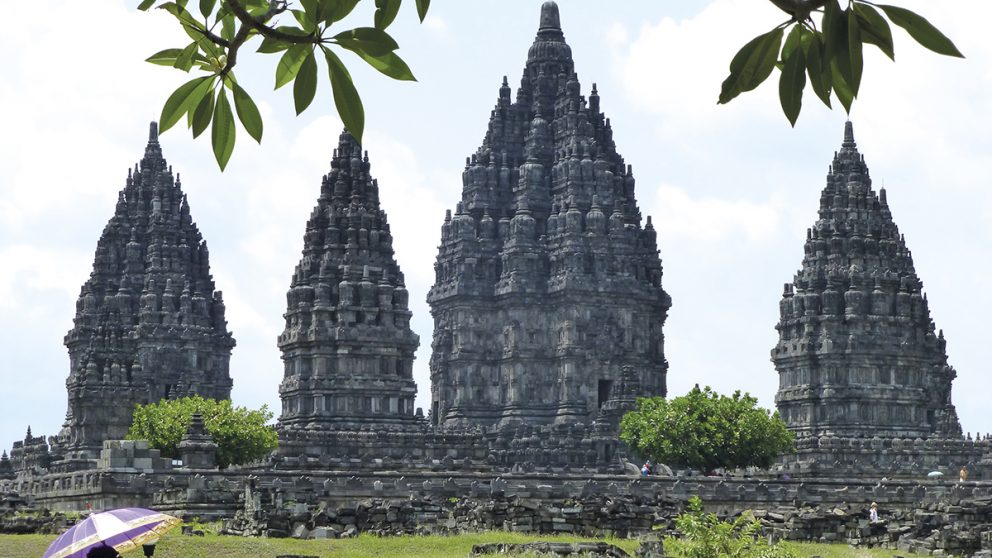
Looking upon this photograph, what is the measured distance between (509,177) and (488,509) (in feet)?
209

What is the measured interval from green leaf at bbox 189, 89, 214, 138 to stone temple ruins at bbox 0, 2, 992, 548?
7371 cm

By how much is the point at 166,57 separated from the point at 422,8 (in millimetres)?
1227

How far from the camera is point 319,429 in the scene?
318 ft

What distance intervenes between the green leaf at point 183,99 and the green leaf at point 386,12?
905 millimetres

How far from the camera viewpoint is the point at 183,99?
28.6 feet

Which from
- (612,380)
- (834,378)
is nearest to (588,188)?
(612,380)

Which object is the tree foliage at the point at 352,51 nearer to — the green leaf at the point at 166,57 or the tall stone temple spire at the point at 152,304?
the green leaf at the point at 166,57

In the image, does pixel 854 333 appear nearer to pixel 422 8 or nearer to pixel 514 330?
pixel 514 330

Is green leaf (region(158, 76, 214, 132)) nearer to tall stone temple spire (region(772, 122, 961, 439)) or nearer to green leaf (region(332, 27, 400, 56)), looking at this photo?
green leaf (region(332, 27, 400, 56))

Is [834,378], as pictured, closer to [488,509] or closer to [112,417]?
[112,417]

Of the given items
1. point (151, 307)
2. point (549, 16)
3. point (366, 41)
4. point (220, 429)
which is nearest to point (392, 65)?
point (366, 41)

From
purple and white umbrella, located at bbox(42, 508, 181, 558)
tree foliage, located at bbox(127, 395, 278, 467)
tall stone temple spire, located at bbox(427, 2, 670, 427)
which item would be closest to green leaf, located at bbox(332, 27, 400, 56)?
purple and white umbrella, located at bbox(42, 508, 181, 558)

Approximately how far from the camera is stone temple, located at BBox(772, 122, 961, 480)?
11581 centimetres

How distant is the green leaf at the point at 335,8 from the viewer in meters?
8.27
